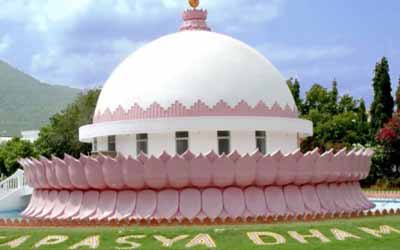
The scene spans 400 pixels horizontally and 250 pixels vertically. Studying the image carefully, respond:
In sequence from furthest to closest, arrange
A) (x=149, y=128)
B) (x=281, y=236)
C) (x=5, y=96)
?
(x=5, y=96), (x=149, y=128), (x=281, y=236)

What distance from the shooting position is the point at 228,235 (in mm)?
13727

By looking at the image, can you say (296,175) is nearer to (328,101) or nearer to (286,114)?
(286,114)

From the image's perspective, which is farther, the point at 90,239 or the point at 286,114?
the point at 286,114

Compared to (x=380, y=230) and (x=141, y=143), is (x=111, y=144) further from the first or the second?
(x=380, y=230)

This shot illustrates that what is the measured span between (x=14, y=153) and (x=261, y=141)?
3475 centimetres

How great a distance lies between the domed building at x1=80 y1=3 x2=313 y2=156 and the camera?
20.7 metres

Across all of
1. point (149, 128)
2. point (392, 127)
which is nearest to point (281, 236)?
point (149, 128)

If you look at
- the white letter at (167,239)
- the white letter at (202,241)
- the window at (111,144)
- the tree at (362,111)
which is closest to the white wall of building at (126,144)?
the window at (111,144)

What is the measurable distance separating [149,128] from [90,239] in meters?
7.24

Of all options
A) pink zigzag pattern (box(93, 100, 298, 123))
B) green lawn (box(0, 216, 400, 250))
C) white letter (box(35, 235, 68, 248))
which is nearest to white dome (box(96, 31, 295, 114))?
Result: pink zigzag pattern (box(93, 100, 298, 123))

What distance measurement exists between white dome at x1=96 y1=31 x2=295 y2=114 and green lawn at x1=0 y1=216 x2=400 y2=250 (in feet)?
21.6

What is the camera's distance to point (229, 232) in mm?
13891

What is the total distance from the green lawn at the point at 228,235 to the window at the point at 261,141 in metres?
6.26

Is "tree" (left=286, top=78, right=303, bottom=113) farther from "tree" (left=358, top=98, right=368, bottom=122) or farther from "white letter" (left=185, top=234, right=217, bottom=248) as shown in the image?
"white letter" (left=185, top=234, right=217, bottom=248)
